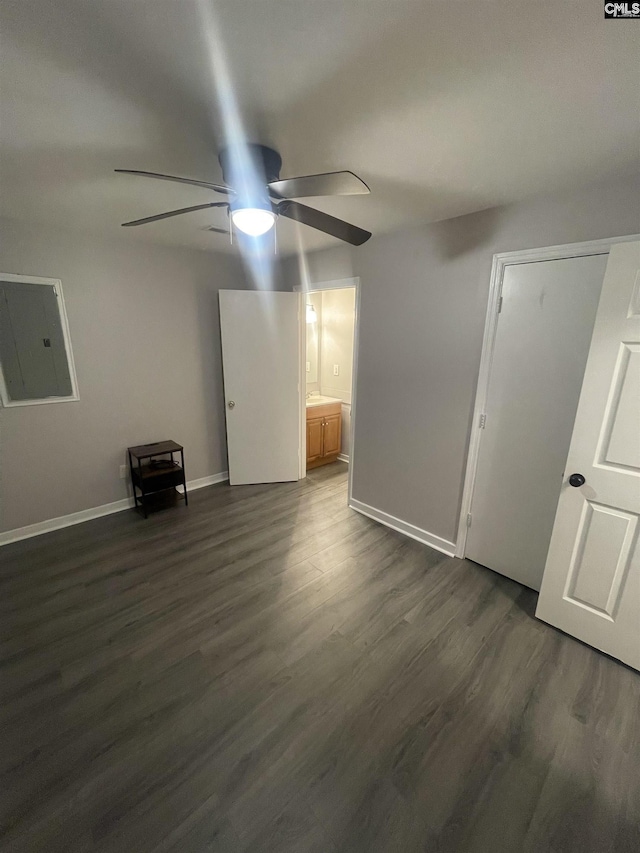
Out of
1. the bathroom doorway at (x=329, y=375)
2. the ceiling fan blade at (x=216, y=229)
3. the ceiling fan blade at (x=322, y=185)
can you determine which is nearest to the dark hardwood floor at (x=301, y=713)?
the bathroom doorway at (x=329, y=375)

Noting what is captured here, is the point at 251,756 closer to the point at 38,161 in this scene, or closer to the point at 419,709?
the point at 419,709

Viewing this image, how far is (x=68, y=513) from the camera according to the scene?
2.89m

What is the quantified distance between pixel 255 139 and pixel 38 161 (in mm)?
1031

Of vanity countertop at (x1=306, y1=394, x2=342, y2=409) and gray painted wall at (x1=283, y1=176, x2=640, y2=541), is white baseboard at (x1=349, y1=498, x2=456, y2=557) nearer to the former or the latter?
gray painted wall at (x1=283, y1=176, x2=640, y2=541)

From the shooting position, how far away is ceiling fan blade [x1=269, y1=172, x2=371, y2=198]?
1166 millimetres

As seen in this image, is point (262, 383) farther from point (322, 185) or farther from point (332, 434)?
point (322, 185)

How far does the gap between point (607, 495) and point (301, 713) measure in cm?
176

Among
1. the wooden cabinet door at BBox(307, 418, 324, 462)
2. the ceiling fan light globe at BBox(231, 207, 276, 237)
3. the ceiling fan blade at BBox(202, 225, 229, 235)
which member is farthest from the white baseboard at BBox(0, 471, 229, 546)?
the ceiling fan light globe at BBox(231, 207, 276, 237)

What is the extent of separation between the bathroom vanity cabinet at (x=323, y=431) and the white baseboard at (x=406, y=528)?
1147mm

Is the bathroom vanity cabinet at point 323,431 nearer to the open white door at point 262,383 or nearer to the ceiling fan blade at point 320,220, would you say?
the open white door at point 262,383

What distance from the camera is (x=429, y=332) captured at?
2.42 m

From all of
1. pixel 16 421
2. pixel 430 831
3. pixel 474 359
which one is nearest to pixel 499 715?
pixel 430 831

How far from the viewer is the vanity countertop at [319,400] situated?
4.25 metres

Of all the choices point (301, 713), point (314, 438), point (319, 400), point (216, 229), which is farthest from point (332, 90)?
point (319, 400)
